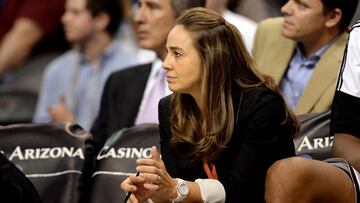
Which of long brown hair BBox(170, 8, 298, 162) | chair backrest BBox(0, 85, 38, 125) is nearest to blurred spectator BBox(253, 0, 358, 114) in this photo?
long brown hair BBox(170, 8, 298, 162)

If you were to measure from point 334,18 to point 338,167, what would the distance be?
120cm

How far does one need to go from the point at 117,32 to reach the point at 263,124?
2390mm

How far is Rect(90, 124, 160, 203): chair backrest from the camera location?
4.42 metres

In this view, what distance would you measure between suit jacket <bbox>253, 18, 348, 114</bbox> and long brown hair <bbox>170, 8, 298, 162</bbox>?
2.16 feet

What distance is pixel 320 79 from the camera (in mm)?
4762

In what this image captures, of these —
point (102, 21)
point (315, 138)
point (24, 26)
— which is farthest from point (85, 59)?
point (315, 138)

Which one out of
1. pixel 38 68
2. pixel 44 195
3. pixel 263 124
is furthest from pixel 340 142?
pixel 38 68

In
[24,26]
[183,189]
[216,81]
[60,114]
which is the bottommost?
[60,114]

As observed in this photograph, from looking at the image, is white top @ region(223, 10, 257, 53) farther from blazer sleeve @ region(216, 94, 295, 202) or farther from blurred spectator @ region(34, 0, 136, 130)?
blazer sleeve @ region(216, 94, 295, 202)

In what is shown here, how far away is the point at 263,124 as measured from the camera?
3.97m

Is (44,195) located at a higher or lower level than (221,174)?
lower

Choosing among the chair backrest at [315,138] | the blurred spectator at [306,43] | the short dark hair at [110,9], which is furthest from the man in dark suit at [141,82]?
the chair backrest at [315,138]

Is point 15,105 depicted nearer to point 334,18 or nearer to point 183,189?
point 334,18

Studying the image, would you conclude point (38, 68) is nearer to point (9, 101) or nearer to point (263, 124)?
point (9, 101)
